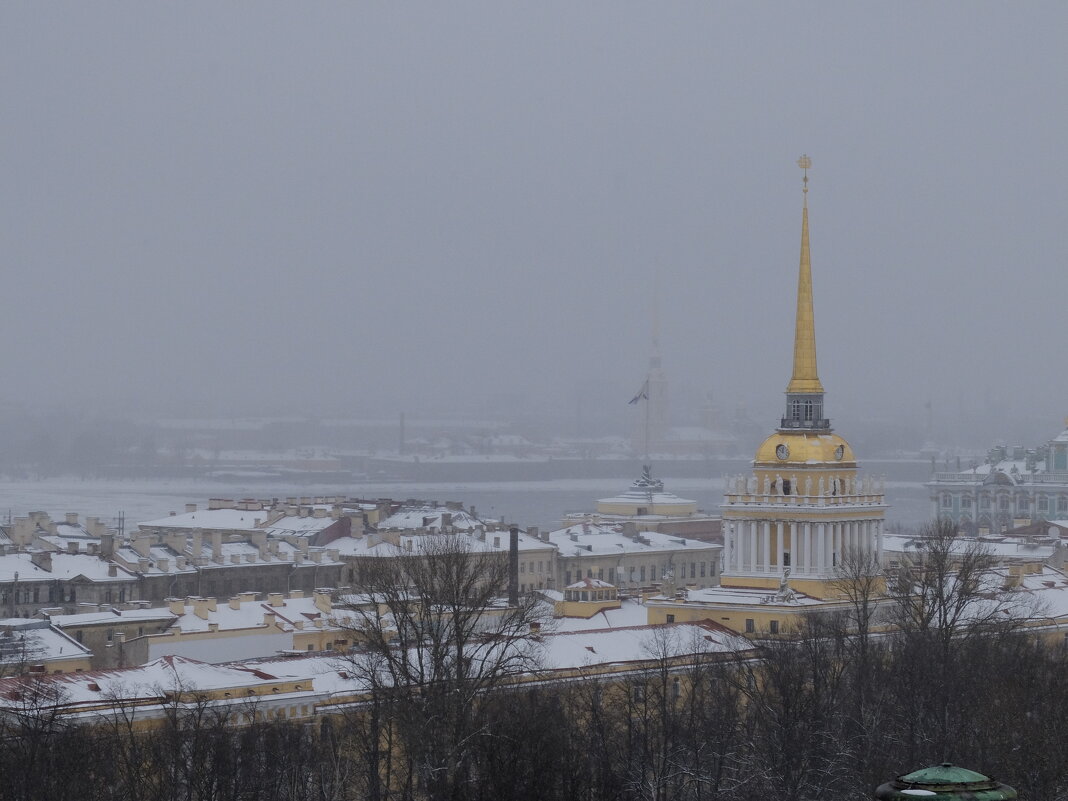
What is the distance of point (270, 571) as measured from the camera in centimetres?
7019

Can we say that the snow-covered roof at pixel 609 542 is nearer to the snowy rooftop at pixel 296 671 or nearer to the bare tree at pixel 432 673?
the snowy rooftop at pixel 296 671

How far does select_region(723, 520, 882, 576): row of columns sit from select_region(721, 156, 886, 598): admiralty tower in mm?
19

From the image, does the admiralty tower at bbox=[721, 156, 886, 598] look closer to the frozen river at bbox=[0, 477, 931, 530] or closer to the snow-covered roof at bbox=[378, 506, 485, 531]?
the snow-covered roof at bbox=[378, 506, 485, 531]

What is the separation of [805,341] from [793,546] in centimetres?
527

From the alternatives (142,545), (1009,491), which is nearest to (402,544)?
(142,545)

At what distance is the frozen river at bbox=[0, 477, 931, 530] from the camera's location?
443ft

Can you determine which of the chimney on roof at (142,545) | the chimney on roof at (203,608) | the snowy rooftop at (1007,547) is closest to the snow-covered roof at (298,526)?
the chimney on roof at (142,545)

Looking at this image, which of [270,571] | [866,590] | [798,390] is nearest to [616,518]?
[270,571]

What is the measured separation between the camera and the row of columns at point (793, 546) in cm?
5169

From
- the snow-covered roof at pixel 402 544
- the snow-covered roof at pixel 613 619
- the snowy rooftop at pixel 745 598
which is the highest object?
the snow-covered roof at pixel 402 544

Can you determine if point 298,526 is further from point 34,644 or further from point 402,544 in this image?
point 34,644

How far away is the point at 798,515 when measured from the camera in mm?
51688

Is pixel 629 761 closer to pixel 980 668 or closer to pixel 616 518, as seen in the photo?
pixel 980 668

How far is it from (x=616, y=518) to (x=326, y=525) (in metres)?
22.9
